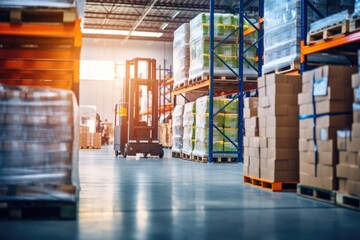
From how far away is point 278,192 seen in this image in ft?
19.7

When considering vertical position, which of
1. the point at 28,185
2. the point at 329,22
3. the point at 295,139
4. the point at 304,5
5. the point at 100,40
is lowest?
the point at 28,185

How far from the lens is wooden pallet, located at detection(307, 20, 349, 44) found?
17.7 feet

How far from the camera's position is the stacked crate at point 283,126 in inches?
234

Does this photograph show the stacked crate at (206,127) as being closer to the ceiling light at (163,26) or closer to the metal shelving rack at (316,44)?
the metal shelving rack at (316,44)

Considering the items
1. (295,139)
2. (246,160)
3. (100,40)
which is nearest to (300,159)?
(295,139)

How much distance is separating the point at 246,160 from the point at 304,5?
7.56 feet

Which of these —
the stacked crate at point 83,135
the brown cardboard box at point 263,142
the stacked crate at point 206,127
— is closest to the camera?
the brown cardboard box at point 263,142

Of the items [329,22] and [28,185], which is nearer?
[28,185]

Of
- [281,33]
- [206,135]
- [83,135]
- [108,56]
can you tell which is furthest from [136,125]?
[108,56]

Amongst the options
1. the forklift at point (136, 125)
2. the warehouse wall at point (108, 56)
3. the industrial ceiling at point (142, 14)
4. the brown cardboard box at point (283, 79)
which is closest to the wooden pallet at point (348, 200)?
the brown cardboard box at point (283, 79)

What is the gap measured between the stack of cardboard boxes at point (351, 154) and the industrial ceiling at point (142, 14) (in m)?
13.9

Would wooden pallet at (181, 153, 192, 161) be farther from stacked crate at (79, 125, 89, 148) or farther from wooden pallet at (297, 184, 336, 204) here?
stacked crate at (79, 125, 89, 148)

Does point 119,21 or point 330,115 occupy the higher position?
point 119,21

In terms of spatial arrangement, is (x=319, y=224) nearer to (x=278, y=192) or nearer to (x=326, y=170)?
(x=326, y=170)
